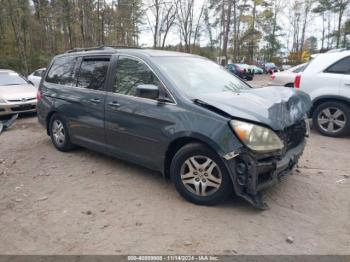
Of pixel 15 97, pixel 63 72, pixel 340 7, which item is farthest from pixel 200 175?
pixel 340 7

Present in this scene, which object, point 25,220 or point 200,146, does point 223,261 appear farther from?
point 25,220

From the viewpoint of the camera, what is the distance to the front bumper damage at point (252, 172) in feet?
→ 11.0

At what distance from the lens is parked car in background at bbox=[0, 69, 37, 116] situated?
29.1 ft

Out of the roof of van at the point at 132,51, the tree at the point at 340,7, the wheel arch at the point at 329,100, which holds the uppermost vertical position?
the tree at the point at 340,7

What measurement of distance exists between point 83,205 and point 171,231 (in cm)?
121

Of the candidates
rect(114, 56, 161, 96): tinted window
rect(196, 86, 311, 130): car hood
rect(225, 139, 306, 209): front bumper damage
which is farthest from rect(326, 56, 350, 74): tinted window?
rect(114, 56, 161, 96): tinted window

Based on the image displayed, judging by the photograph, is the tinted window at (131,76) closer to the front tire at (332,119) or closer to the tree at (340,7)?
the front tire at (332,119)

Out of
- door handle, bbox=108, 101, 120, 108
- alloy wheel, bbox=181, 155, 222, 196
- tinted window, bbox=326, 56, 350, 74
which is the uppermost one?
tinted window, bbox=326, 56, 350, 74

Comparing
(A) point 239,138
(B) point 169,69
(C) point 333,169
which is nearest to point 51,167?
(B) point 169,69

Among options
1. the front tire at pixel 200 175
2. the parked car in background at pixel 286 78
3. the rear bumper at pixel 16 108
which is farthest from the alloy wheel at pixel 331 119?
the rear bumper at pixel 16 108

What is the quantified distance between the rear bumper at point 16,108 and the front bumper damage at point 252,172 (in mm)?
7496

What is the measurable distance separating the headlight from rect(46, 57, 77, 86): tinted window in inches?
128

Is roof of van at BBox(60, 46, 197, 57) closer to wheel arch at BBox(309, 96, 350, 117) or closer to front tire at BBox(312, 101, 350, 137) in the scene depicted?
Result: wheel arch at BBox(309, 96, 350, 117)

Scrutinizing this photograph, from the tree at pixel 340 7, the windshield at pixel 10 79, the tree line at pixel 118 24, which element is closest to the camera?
the windshield at pixel 10 79
